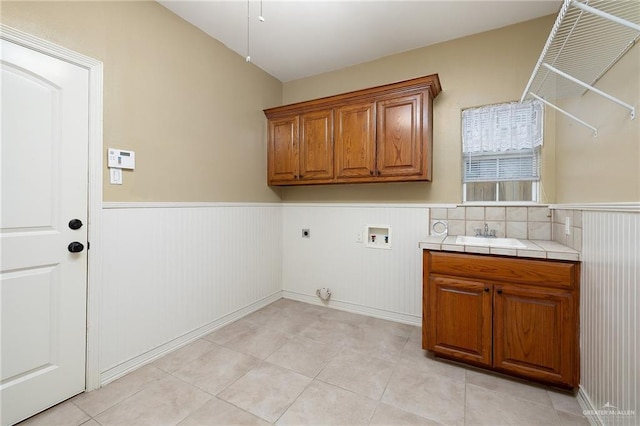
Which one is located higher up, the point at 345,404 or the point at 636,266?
the point at 636,266

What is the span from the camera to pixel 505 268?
5.94 ft

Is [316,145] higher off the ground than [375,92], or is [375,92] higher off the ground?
[375,92]

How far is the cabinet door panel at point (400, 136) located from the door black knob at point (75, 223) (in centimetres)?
228

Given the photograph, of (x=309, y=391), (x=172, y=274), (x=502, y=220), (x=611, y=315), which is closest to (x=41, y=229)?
(x=172, y=274)

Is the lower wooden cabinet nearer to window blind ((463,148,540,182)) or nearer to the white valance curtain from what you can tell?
window blind ((463,148,540,182))

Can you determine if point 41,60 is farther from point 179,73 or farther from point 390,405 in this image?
point 390,405

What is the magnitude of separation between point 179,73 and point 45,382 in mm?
2290

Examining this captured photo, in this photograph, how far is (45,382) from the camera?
5.15 feet

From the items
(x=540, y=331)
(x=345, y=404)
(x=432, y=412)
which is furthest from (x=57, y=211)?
(x=540, y=331)

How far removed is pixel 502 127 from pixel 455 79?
2.04ft

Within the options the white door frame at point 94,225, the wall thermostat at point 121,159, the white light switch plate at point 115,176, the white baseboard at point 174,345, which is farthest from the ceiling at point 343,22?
the white baseboard at point 174,345

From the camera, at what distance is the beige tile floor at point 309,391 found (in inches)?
59.4

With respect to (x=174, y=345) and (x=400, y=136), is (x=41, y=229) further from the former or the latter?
(x=400, y=136)

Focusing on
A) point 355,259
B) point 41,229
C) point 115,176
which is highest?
point 115,176
